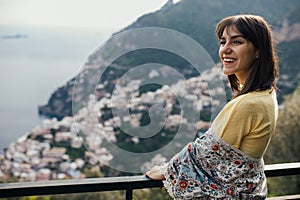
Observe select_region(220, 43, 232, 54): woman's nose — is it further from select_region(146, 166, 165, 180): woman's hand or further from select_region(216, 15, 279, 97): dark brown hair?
select_region(146, 166, 165, 180): woman's hand

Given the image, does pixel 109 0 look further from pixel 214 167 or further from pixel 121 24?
pixel 214 167

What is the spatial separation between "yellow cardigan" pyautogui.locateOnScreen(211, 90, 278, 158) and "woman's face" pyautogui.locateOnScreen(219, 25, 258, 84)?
93 millimetres

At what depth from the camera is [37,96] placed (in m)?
8.09

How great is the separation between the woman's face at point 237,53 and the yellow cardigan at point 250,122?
0.09 meters

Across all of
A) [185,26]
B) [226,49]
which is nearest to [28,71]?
[185,26]

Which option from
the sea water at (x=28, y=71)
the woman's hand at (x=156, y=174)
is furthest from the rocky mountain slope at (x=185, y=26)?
the woman's hand at (x=156, y=174)

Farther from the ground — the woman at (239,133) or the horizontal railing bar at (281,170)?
the woman at (239,133)

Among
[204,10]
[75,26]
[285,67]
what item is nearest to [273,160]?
[285,67]

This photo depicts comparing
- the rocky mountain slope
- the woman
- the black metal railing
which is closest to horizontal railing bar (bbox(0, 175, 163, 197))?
the black metal railing

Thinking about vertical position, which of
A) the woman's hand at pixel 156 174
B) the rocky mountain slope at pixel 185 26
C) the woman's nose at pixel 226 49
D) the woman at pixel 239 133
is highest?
the rocky mountain slope at pixel 185 26

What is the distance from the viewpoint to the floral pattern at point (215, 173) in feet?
3.08

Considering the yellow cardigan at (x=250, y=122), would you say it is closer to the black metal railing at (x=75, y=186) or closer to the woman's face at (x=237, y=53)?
the woman's face at (x=237, y=53)

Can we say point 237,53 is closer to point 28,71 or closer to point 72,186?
point 72,186

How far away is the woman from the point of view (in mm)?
921
